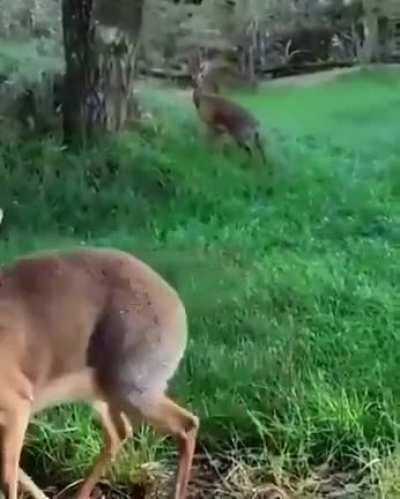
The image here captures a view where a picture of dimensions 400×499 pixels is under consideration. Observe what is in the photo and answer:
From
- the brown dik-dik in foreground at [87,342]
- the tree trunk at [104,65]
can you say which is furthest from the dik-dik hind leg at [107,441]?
the tree trunk at [104,65]

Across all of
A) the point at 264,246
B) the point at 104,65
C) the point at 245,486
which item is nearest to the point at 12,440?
the point at 245,486

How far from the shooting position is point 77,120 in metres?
2.87

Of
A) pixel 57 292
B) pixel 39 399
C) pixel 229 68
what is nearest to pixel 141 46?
pixel 229 68

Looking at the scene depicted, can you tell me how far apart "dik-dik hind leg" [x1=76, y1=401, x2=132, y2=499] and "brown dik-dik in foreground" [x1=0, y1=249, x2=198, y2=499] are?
34 mm

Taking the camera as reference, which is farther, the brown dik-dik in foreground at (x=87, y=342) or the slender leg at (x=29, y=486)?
the slender leg at (x=29, y=486)

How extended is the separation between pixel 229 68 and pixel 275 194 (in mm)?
257

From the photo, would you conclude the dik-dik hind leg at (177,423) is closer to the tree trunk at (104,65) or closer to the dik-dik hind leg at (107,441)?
the dik-dik hind leg at (107,441)

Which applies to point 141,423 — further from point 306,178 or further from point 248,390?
point 306,178

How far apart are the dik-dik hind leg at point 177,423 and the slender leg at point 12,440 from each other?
193 mm

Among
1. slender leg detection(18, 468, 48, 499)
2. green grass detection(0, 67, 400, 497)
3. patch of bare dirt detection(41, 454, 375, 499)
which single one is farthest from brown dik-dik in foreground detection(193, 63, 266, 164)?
slender leg detection(18, 468, 48, 499)

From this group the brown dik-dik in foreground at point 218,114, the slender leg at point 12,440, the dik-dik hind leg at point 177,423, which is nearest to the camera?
the slender leg at point 12,440

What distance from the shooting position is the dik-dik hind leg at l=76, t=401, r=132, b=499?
2740 millimetres

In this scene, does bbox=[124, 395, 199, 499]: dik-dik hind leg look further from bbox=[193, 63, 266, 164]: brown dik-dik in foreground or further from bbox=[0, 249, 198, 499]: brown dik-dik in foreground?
bbox=[193, 63, 266, 164]: brown dik-dik in foreground

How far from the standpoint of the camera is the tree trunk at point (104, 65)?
286 cm
